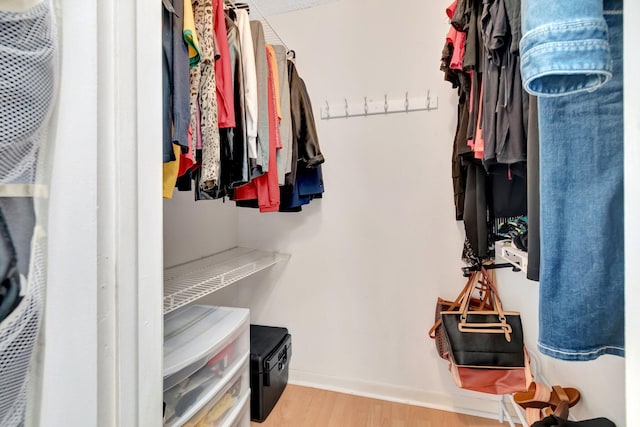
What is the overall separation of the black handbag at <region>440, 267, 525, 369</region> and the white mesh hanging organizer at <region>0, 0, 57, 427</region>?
1.30 metres

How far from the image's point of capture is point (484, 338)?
1167 millimetres

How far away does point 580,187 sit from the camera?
1.21 feet

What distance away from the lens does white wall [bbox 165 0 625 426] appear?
1546 mm

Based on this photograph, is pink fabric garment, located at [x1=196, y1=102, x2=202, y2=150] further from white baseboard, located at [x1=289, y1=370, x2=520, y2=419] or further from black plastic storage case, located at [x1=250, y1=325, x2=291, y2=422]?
white baseboard, located at [x1=289, y1=370, x2=520, y2=419]

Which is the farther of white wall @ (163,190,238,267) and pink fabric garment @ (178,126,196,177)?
white wall @ (163,190,238,267)

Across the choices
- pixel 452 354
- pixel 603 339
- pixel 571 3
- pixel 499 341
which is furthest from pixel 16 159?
pixel 499 341

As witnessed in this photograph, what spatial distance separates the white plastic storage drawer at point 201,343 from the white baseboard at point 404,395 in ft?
2.58

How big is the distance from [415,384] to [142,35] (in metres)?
1.87

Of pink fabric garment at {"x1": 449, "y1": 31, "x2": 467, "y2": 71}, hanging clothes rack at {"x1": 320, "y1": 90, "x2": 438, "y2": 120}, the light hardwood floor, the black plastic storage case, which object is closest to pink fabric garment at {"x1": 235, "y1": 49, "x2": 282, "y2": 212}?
hanging clothes rack at {"x1": 320, "y1": 90, "x2": 438, "y2": 120}

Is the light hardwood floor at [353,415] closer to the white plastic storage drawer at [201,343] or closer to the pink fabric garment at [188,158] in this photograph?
the white plastic storage drawer at [201,343]

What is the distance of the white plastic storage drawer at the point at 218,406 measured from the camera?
816mm

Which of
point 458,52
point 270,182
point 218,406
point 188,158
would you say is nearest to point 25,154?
point 188,158

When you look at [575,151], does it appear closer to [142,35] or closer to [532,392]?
[142,35]

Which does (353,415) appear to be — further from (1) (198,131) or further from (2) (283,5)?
(2) (283,5)
